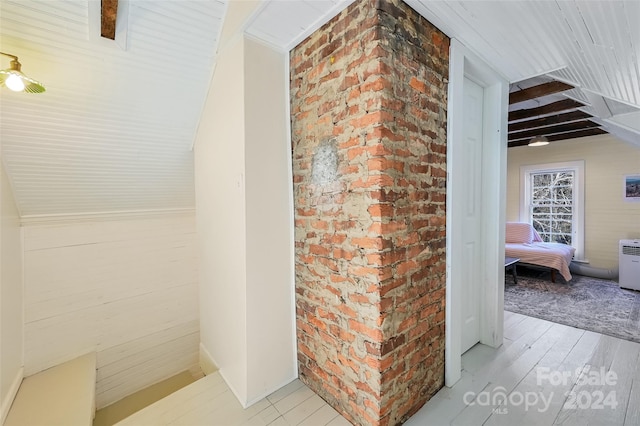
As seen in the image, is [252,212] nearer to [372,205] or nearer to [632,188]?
[372,205]

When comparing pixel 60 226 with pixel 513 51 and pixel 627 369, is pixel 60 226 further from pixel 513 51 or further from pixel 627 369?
pixel 627 369

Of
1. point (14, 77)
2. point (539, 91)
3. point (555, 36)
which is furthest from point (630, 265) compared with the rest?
point (14, 77)

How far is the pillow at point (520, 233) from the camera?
209 inches

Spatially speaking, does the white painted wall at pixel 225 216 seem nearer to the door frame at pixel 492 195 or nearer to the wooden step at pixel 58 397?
the wooden step at pixel 58 397

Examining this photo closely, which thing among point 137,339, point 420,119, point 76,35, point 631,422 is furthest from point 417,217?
point 137,339

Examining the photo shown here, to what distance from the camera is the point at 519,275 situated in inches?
193

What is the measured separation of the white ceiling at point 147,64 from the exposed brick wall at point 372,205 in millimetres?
254

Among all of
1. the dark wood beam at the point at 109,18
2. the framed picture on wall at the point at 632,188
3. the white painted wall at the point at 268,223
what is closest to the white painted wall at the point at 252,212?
the white painted wall at the point at 268,223

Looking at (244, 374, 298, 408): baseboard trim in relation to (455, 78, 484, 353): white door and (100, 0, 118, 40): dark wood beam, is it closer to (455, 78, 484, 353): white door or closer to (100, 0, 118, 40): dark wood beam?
(455, 78, 484, 353): white door

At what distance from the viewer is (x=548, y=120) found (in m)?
4.16

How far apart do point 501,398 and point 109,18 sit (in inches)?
135

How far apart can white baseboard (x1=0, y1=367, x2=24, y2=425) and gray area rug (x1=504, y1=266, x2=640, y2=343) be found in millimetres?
4659

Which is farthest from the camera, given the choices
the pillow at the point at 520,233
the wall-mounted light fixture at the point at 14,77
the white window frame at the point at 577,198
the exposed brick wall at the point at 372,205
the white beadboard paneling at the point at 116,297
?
the pillow at the point at 520,233

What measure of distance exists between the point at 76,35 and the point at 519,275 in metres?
6.49
